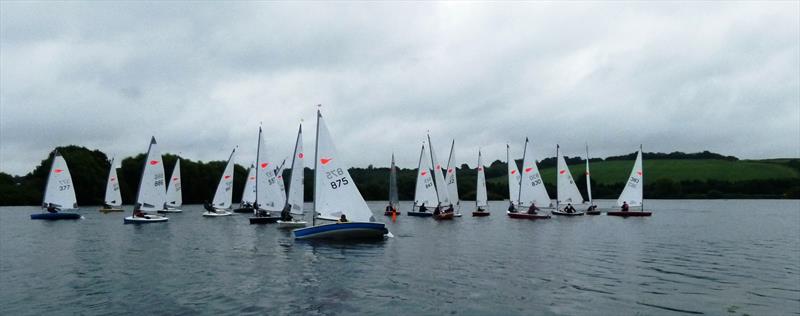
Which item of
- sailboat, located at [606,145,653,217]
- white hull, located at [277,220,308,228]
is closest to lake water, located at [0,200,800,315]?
white hull, located at [277,220,308,228]

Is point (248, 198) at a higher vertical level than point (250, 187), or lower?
lower

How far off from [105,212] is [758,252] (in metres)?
67.2

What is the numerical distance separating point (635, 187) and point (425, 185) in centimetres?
2488

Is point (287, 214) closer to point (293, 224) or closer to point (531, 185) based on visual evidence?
point (293, 224)

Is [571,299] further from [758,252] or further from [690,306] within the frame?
[758,252]

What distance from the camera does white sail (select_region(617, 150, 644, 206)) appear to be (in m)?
63.8

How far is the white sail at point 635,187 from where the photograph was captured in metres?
63.8

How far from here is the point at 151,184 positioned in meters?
50.6

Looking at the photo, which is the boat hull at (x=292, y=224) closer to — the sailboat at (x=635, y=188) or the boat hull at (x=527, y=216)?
the boat hull at (x=527, y=216)

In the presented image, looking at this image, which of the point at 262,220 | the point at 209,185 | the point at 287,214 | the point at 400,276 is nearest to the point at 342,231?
the point at 400,276

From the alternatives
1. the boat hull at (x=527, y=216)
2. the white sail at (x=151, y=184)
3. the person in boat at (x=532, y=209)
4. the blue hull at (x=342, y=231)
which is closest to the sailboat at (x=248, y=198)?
the white sail at (x=151, y=184)

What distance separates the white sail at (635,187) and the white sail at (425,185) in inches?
892

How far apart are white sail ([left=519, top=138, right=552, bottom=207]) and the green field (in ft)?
273

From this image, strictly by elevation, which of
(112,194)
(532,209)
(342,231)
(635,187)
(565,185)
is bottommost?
(342,231)
